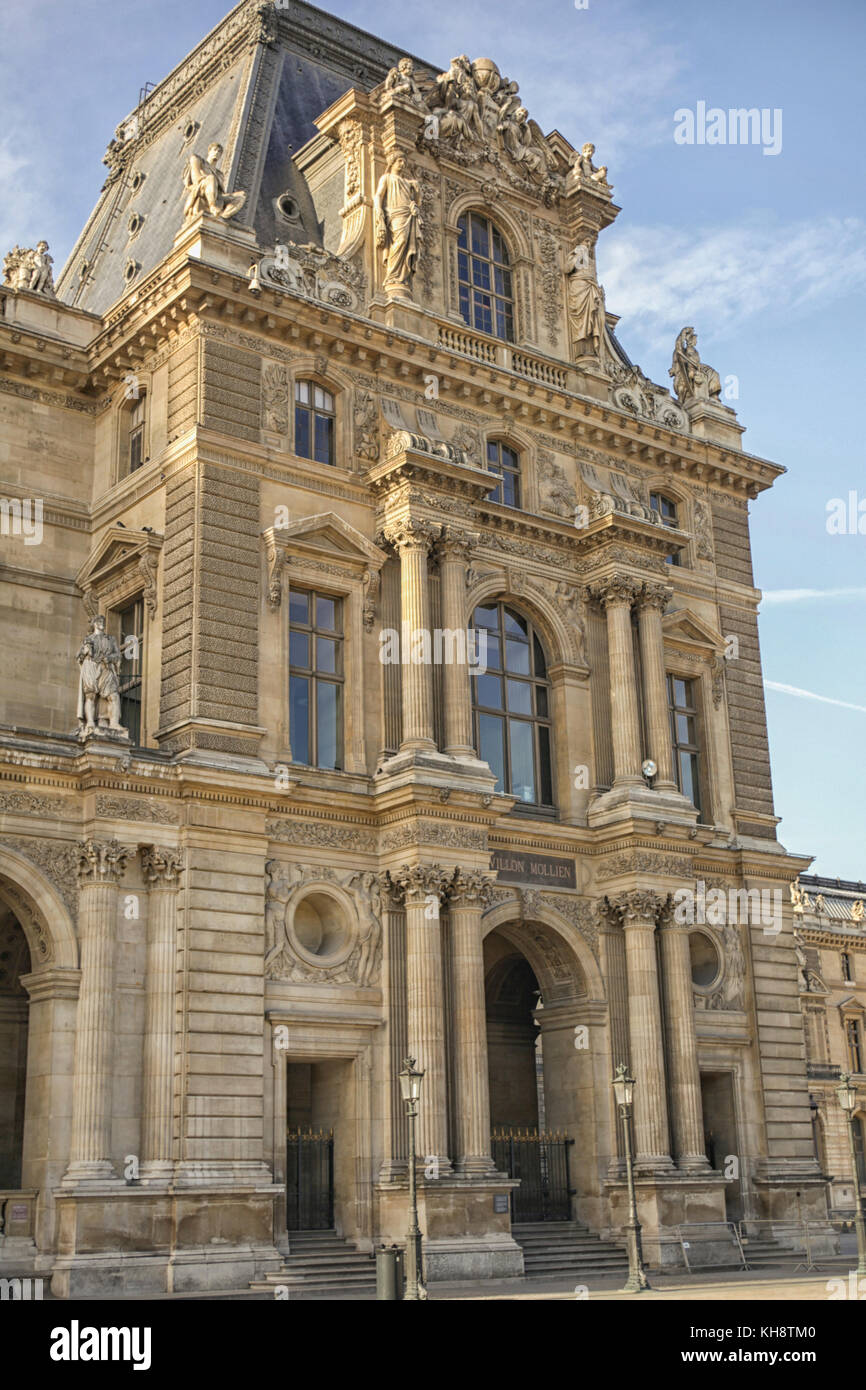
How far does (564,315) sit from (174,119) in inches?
515

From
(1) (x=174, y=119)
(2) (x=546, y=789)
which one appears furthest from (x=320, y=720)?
(1) (x=174, y=119)

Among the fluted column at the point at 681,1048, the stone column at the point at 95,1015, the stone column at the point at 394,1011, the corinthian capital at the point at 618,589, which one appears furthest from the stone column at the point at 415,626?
the fluted column at the point at 681,1048

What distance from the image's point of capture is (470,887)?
3316cm

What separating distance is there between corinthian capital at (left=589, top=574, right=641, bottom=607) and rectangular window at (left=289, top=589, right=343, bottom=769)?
23.8 feet

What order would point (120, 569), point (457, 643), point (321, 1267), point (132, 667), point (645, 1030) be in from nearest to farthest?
point (321, 1267)
point (132, 667)
point (120, 569)
point (457, 643)
point (645, 1030)

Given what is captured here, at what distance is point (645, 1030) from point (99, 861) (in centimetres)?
1328

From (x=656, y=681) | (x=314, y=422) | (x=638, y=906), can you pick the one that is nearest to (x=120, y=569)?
(x=314, y=422)

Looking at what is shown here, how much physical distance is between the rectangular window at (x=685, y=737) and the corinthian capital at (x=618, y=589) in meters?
3.40

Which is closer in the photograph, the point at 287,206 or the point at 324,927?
the point at 324,927

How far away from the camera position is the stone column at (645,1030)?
115 ft

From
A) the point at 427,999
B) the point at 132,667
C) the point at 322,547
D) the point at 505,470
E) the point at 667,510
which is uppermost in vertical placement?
the point at 667,510

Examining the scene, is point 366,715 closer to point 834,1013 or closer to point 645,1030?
point 645,1030

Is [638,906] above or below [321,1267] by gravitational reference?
above

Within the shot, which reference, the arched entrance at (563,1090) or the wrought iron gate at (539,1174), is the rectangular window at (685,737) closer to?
the arched entrance at (563,1090)
